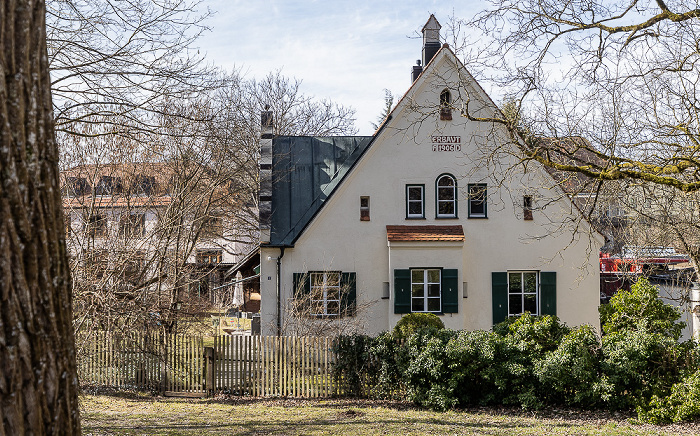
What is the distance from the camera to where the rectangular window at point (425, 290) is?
780 inches

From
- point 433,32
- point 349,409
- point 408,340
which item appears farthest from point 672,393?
point 433,32

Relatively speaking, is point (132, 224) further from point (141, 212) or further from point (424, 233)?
point (424, 233)

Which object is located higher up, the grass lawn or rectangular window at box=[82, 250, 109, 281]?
rectangular window at box=[82, 250, 109, 281]

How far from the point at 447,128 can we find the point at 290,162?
607 cm

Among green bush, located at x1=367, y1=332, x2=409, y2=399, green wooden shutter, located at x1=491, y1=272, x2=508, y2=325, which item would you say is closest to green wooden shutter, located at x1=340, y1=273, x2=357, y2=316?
green wooden shutter, located at x1=491, y1=272, x2=508, y2=325

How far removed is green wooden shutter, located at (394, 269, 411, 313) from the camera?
1956cm

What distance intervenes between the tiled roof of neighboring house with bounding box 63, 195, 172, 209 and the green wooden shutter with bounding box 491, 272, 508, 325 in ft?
35.1

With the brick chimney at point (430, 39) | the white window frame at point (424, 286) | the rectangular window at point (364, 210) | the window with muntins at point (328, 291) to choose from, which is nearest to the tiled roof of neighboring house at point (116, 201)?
the window with muntins at point (328, 291)

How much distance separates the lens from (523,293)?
2061 centimetres

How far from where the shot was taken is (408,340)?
13.3m

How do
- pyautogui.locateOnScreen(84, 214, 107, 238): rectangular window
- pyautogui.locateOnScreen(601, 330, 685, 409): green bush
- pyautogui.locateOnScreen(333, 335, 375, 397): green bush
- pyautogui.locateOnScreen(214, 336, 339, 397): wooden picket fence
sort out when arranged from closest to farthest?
pyautogui.locateOnScreen(601, 330, 685, 409): green bush
pyautogui.locateOnScreen(84, 214, 107, 238): rectangular window
pyautogui.locateOnScreen(333, 335, 375, 397): green bush
pyautogui.locateOnScreen(214, 336, 339, 397): wooden picket fence

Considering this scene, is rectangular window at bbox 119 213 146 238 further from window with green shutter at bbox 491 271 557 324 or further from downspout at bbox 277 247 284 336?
window with green shutter at bbox 491 271 557 324

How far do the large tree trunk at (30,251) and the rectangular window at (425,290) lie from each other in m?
17.1

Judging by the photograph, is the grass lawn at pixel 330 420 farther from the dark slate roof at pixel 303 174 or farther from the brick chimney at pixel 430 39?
the brick chimney at pixel 430 39
